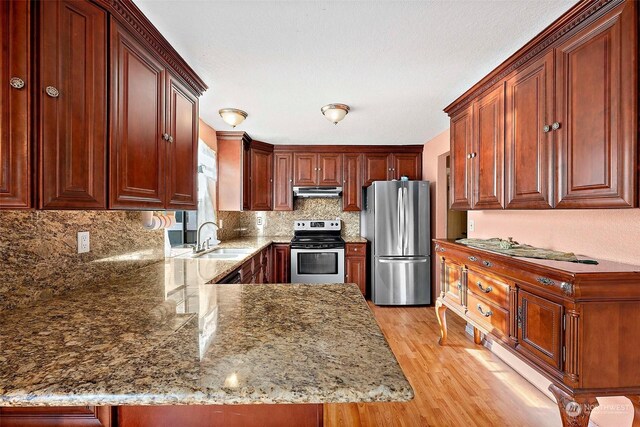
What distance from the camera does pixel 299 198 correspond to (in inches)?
184

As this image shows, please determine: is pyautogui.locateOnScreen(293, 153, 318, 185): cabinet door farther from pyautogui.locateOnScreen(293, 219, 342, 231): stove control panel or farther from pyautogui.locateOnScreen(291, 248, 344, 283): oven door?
pyautogui.locateOnScreen(291, 248, 344, 283): oven door

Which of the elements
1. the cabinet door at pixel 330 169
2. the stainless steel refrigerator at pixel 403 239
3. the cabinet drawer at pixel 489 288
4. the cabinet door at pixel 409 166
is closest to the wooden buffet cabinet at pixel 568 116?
the cabinet drawer at pixel 489 288

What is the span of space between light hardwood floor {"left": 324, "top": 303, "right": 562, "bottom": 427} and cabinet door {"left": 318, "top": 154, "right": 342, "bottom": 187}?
7.75 feet

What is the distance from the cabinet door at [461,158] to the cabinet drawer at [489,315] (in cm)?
79

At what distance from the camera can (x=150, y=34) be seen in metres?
1.48

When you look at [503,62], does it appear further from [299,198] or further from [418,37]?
[299,198]

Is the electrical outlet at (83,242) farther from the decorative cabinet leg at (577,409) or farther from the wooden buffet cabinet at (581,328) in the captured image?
the decorative cabinet leg at (577,409)

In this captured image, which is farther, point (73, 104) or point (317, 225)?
point (317, 225)

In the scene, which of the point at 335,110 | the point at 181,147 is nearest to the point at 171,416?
the point at 181,147

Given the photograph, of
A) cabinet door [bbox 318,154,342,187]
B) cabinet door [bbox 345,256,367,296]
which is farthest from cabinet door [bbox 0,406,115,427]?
cabinet door [bbox 318,154,342,187]

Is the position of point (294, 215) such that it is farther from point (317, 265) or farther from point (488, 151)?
point (488, 151)

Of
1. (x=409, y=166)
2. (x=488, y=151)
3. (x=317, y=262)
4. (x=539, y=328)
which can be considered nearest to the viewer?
(x=539, y=328)

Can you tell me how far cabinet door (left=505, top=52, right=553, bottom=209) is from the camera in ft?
5.32

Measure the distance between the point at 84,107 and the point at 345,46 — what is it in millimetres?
1357
